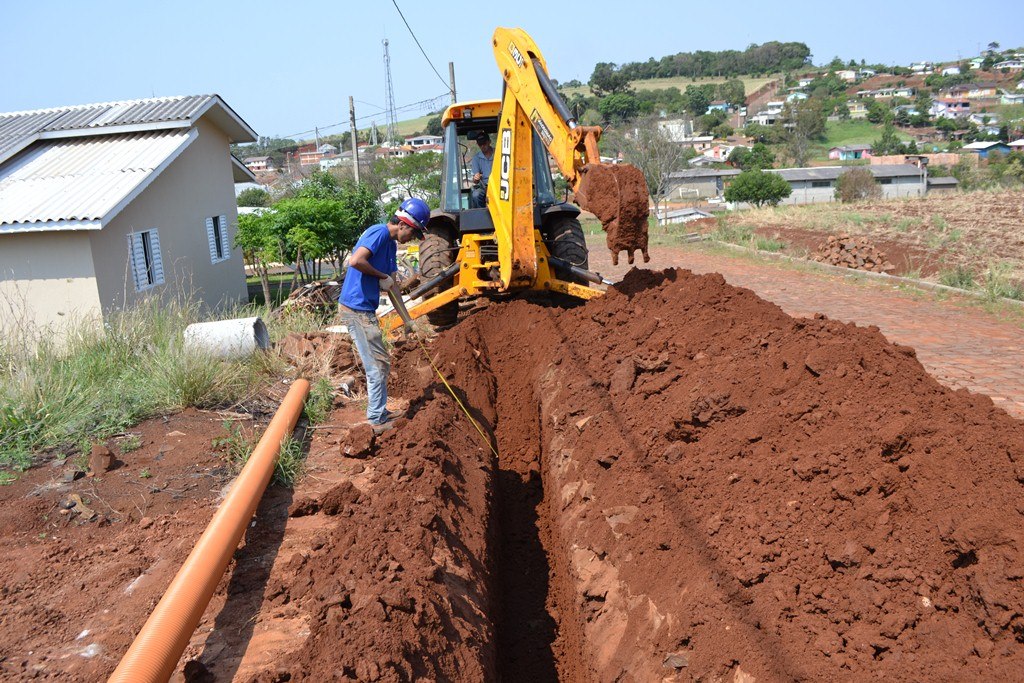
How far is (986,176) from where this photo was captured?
173ft

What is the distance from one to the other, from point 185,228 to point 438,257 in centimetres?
988

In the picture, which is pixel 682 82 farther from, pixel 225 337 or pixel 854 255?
pixel 225 337

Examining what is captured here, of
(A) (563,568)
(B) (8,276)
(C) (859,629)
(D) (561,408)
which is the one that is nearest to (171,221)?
(B) (8,276)

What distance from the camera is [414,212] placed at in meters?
6.58

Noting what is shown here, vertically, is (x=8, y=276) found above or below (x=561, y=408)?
above

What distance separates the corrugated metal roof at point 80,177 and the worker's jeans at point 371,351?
808cm

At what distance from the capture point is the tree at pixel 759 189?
2168 inches

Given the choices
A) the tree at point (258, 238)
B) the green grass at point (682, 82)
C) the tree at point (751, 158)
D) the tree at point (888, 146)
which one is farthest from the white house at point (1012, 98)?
the tree at point (258, 238)

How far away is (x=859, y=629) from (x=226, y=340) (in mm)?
7323

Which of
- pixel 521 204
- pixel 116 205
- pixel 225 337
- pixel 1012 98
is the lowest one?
pixel 225 337

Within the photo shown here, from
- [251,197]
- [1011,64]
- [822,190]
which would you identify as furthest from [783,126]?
[1011,64]

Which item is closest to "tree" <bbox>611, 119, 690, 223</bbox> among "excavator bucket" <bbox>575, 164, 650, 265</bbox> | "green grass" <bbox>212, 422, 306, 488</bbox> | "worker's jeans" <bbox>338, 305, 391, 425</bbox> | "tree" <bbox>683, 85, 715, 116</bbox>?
"excavator bucket" <bbox>575, 164, 650, 265</bbox>

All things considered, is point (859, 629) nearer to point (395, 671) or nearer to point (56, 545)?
point (395, 671)

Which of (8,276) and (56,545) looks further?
(8,276)
